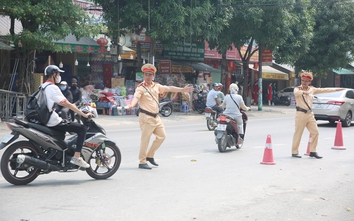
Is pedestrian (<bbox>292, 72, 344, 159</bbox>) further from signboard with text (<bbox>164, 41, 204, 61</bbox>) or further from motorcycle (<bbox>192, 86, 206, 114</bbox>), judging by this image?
signboard with text (<bbox>164, 41, 204, 61</bbox>)

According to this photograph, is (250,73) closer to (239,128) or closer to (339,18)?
(339,18)

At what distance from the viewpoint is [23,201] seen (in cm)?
707

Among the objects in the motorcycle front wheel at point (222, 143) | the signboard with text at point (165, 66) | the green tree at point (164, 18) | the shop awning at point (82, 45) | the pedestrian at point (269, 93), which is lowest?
the motorcycle front wheel at point (222, 143)

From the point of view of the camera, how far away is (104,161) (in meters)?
8.80

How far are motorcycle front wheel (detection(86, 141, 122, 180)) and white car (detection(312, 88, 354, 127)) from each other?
14.2m

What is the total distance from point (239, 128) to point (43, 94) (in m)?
6.59

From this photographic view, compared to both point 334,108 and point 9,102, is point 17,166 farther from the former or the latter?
point 334,108

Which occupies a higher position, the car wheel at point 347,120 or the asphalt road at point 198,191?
the car wheel at point 347,120

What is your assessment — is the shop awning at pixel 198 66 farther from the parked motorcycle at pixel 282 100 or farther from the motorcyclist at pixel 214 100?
the motorcyclist at pixel 214 100

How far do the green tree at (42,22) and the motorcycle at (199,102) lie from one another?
935 centimetres

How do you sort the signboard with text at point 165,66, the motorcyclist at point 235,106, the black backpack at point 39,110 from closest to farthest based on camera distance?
the black backpack at point 39,110 < the motorcyclist at point 235,106 < the signboard with text at point 165,66

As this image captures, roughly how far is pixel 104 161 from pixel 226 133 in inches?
200

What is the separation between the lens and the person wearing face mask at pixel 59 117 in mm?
8055

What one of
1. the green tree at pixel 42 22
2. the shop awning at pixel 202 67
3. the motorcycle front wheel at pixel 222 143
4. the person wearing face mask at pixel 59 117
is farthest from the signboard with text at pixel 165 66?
the person wearing face mask at pixel 59 117
